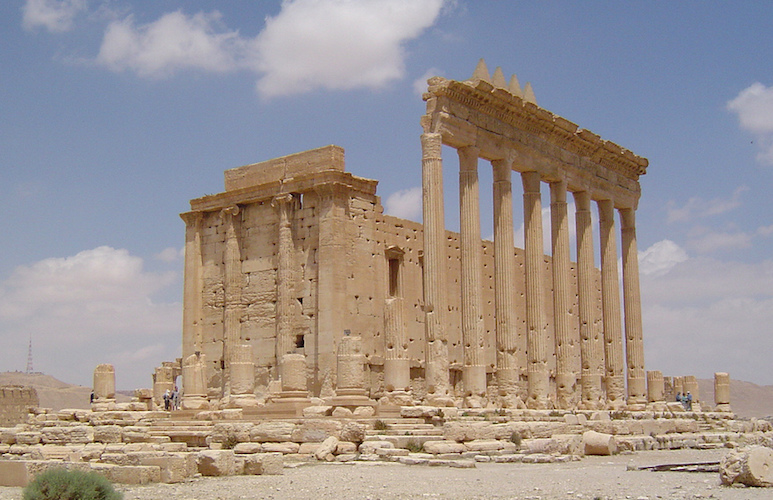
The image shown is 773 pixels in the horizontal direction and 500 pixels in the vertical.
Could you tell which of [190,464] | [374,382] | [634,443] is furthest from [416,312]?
[190,464]

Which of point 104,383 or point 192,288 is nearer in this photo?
point 104,383

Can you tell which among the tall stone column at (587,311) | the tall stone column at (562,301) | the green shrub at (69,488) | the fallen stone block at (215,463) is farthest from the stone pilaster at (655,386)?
the green shrub at (69,488)

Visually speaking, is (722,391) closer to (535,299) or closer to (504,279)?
(535,299)

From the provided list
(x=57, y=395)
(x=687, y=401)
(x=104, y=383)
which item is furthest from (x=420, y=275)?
(x=57, y=395)

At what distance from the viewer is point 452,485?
1474 cm

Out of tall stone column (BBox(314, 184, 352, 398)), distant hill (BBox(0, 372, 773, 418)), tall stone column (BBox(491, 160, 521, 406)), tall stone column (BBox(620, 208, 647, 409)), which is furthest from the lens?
distant hill (BBox(0, 372, 773, 418))

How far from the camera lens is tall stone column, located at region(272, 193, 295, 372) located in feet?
105

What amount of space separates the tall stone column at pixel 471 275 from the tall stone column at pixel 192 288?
1133cm

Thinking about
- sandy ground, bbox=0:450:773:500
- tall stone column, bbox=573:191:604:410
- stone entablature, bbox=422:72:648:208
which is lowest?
sandy ground, bbox=0:450:773:500

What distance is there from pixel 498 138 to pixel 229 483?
678 inches

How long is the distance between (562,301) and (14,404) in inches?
851

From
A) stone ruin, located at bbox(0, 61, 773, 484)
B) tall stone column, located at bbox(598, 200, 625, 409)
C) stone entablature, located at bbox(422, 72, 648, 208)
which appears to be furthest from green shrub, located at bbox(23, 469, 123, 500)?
tall stone column, located at bbox(598, 200, 625, 409)

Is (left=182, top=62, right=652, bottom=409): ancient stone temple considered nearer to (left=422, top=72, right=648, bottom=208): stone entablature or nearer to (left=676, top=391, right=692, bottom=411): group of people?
(left=422, top=72, right=648, bottom=208): stone entablature

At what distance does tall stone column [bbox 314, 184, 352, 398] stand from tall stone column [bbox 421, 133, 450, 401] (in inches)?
189
